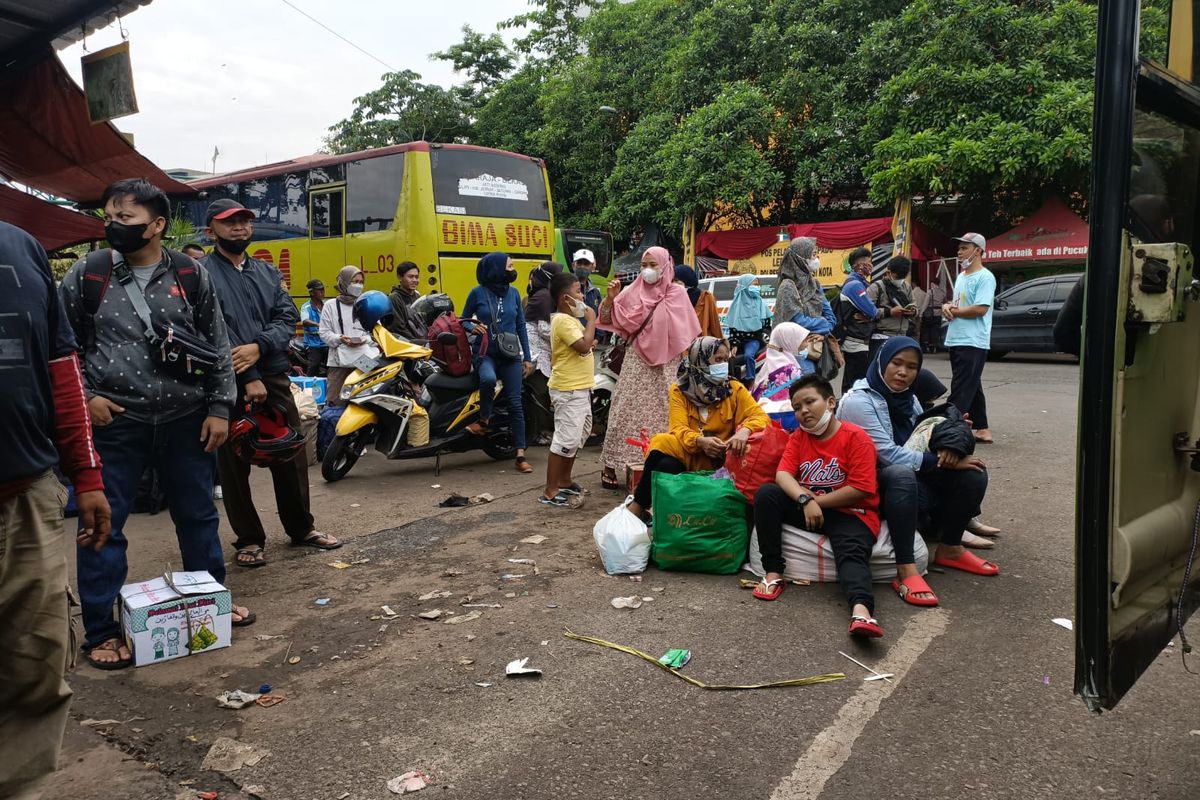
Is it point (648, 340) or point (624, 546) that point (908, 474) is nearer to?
point (624, 546)

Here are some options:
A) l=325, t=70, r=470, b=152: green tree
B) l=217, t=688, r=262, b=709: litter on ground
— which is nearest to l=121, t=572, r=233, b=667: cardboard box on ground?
l=217, t=688, r=262, b=709: litter on ground

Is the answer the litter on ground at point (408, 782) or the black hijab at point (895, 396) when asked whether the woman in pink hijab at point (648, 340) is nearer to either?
the black hijab at point (895, 396)

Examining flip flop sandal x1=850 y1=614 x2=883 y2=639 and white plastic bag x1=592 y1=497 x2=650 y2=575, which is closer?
flip flop sandal x1=850 y1=614 x2=883 y2=639

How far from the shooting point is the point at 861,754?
263 centimetres

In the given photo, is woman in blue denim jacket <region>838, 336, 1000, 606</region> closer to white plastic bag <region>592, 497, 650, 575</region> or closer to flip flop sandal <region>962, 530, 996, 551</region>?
flip flop sandal <region>962, 530, 996, 551</region>

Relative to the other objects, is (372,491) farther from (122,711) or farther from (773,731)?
(773,731)

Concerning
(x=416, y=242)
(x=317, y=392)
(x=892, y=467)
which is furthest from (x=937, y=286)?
(x=892, y=467)

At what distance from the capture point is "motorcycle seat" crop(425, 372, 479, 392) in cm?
707

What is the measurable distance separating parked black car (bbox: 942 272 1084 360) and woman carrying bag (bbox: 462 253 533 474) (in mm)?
10649

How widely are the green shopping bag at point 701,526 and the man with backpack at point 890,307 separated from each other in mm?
3726

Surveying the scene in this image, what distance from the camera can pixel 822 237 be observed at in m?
20.1

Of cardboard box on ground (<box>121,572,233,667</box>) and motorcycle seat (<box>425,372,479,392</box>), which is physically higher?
motorcycle seat (<box>425,372,479,392</box>)

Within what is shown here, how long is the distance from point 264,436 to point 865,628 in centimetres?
311

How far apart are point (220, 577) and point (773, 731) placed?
2.54 meters
